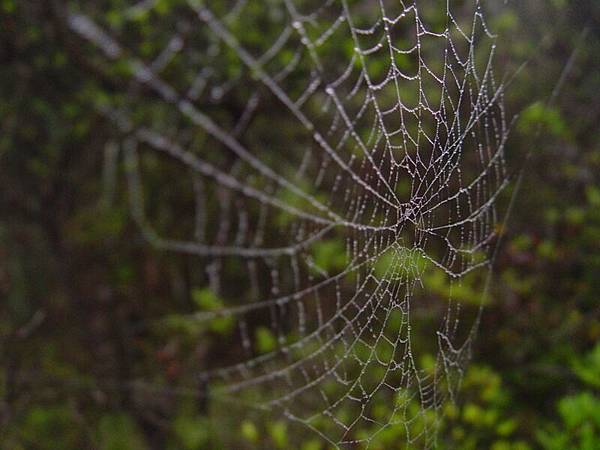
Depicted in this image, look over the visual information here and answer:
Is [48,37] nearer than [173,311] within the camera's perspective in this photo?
Yes

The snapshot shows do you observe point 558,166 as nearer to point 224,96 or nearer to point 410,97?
point 410,97

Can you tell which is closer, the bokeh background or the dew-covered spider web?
the dew-covered spider web

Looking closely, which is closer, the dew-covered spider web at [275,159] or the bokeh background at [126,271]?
the dew-covered spider web at [275,159]

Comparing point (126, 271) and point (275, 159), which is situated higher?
point (275, 159)

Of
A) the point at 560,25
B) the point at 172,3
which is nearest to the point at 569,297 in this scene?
the point at 560,25
